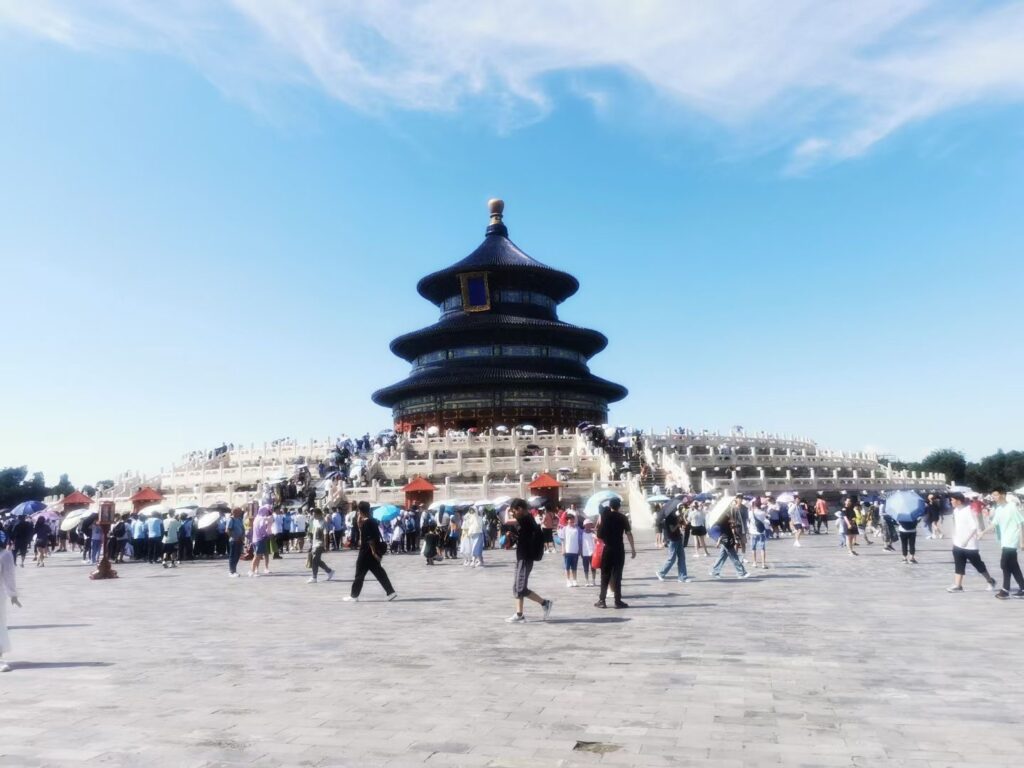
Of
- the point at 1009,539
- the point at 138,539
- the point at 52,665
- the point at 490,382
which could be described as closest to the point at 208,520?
the point at 138,539

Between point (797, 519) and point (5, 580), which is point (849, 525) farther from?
point (5, 580)

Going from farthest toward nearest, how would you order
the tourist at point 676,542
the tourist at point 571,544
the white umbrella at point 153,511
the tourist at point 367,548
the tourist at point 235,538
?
the white umbrella at point 153,511 → the tourist at point 235,538 → the tourist at point 571,544 → the tourist at point 676,542 → the tourist at point 367,548

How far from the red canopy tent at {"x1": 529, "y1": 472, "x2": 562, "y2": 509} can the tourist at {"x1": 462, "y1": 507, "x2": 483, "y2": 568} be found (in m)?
8.05

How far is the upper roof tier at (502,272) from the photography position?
185 ft

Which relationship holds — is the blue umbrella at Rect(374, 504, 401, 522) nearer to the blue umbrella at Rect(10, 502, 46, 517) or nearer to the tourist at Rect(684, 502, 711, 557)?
the tourist at Rect(684, 502, 711, 557)

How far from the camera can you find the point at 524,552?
10.2m

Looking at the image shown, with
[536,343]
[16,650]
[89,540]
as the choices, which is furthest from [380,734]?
[536,343]

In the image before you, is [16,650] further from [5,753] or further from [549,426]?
[549,426]

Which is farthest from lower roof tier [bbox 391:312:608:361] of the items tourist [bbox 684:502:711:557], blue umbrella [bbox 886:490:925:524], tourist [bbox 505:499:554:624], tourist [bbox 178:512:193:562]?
tourist [bbox 505:499:554:624]

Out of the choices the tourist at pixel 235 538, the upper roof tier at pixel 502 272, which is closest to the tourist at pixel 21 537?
the tourist at pixel 235 538

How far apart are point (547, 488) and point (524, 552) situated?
18.7 meters

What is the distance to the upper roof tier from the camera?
56.4 meters

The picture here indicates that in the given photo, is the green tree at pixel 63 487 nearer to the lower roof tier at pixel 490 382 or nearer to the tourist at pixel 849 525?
the lower roof tier at pixel 490 382

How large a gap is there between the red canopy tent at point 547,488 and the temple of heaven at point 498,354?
69.1ft
